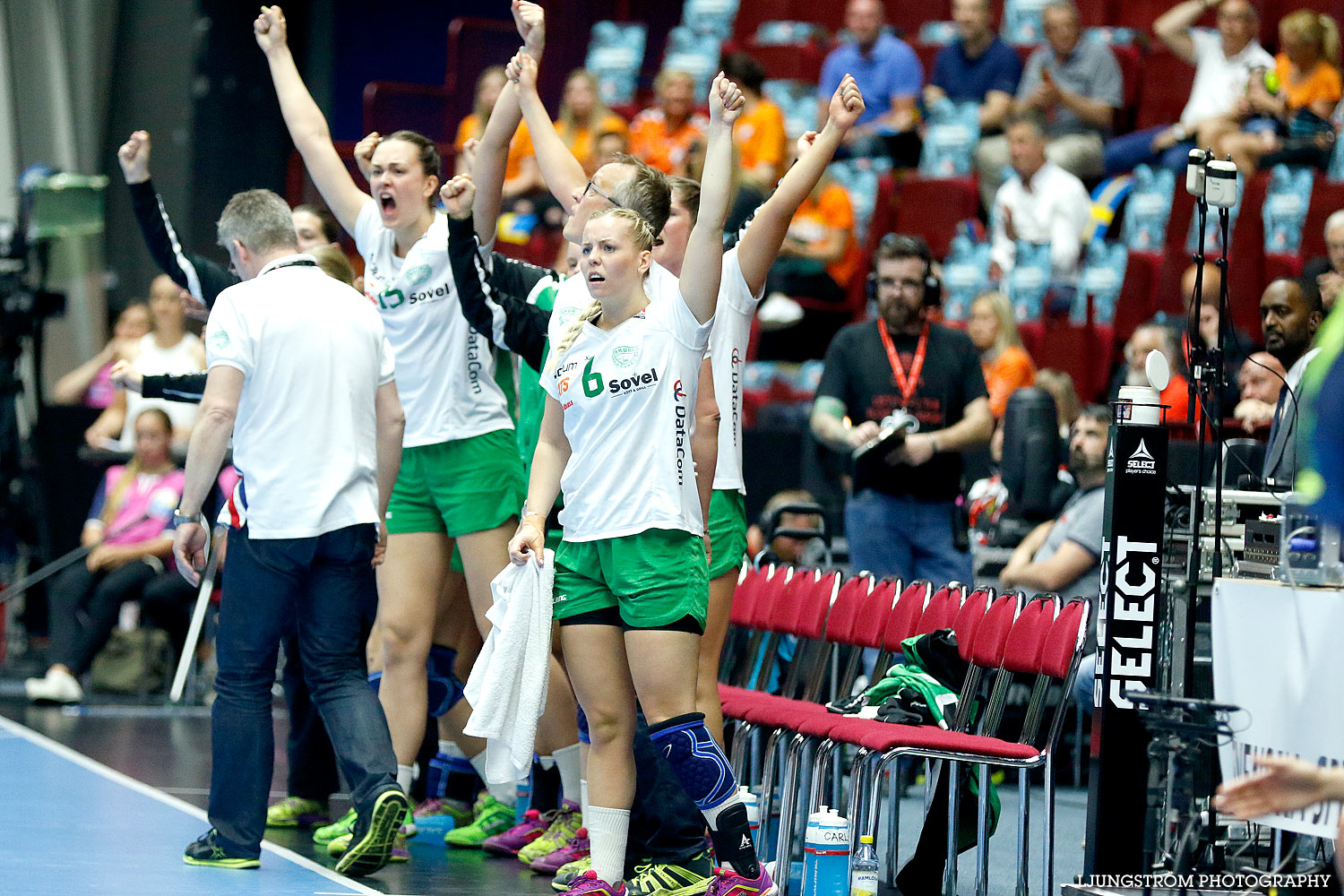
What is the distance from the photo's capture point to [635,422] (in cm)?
430

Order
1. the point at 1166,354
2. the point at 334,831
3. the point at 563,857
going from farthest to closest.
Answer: the point at 1166,354 < the point at 334,831 < the point at 563,857

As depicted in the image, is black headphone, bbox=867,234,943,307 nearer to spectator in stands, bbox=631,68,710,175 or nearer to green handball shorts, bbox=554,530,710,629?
green handball shorts, bbox=554,530,710,629

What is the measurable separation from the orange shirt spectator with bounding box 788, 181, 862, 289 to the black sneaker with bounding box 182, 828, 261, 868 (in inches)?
228

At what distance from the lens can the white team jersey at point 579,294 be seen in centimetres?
450

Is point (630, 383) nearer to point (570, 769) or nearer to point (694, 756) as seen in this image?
point (694, 756)

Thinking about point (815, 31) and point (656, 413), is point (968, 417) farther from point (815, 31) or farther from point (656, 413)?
point (815, 31)

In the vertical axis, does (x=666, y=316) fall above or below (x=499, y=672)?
above

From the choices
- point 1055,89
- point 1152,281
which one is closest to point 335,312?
point 1152,281

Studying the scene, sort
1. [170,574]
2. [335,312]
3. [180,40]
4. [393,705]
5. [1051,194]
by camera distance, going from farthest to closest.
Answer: [180,40] → [1051,194] → [170,574] → [393,705] → [335,312]

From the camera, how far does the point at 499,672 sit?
4391 mm

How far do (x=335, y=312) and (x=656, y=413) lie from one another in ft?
3.83

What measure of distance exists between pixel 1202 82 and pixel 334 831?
6.78 metres

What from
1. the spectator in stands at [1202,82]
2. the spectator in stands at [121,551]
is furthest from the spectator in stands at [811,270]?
the spectator in stands at [121,551]

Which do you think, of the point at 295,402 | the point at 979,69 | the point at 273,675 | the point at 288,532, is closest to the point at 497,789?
the point at 273,675
